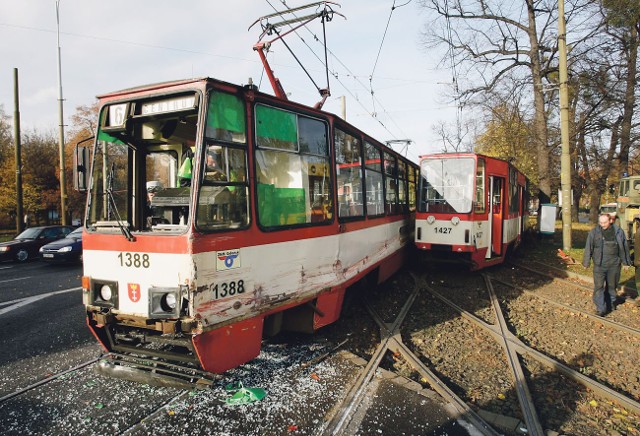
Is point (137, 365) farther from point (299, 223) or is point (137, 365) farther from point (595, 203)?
point (595, 203)

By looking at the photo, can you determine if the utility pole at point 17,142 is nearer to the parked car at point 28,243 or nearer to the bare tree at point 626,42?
the parked car at point 28,243

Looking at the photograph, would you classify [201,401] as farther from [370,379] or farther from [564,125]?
[564,125]

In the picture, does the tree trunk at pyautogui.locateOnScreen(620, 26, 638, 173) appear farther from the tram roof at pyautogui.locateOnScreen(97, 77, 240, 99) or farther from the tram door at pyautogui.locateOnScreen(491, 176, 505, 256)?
the tram roof at pyautogui.locateOnScreen(97, 77, 240, 99)

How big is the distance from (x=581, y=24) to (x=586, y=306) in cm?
1354

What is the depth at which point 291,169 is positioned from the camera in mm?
4551

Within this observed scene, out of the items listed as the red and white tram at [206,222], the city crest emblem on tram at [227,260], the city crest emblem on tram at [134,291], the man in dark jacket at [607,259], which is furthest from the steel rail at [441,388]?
the man in dark jacket at [607,259]

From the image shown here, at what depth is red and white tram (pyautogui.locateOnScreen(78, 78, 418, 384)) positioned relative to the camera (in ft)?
11.8

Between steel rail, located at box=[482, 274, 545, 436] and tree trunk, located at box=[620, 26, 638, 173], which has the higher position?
tree trunk, located at box=[620, 26, 638, 173]

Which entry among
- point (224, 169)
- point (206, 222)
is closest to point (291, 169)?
point (224, 169)

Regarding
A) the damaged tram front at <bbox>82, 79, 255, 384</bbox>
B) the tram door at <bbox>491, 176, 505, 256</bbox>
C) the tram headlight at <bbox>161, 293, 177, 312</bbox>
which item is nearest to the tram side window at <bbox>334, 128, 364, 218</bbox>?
the damaged tram front at <bbox>82, 79, 255, 384</bbox>

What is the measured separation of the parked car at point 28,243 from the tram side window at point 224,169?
1595 centimetres

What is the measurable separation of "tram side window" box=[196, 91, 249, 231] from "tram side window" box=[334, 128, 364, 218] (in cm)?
182

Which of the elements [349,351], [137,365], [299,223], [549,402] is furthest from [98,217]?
[549,402]

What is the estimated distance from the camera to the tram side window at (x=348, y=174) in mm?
5578
